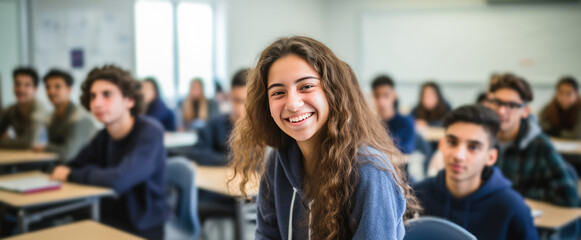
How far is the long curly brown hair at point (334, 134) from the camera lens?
1238 mm

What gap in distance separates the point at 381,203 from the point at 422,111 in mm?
5132

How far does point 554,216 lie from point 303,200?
148cm

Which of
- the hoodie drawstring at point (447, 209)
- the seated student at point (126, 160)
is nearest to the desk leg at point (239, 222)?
the seated student at point (126, 160)

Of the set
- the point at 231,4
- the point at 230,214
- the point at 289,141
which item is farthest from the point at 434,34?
the point at 289,141

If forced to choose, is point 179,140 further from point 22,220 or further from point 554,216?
point 554,216

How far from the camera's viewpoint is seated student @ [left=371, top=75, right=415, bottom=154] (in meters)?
4.00

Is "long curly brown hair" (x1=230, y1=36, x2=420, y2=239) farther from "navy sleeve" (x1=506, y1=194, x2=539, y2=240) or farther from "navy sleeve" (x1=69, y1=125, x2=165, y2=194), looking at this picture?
"navy sleeve" (x1=69, y1=125, x2=165, y2=194)

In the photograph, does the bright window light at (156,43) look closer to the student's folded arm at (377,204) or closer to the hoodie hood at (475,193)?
the hoodie hood at (475,193)

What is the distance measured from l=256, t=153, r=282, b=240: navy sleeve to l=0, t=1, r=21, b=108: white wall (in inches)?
207

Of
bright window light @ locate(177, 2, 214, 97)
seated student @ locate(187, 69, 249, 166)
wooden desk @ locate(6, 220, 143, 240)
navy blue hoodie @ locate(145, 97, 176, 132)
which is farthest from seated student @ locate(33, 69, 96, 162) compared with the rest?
bright window light @ locate(177, 2, 214, 97)

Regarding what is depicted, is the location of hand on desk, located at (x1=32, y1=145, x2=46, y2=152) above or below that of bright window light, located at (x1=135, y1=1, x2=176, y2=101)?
below

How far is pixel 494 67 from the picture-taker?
26.0 feet

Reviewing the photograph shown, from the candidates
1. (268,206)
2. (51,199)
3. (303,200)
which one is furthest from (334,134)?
(51,199)

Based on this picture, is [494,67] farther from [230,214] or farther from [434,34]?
[230,214]
